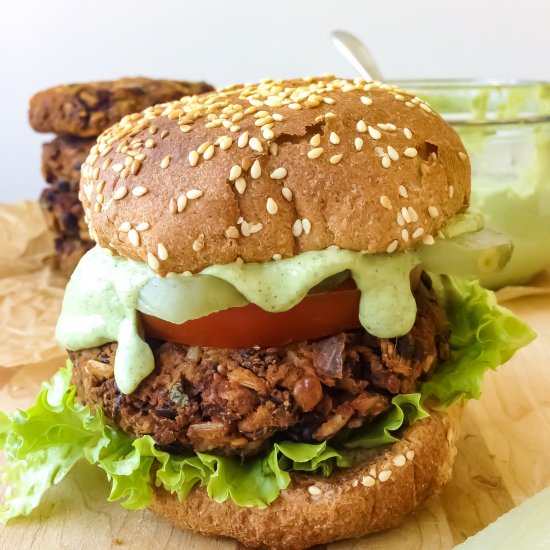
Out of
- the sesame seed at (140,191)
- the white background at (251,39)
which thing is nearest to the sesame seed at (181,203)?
the sesame seed at (140,191)

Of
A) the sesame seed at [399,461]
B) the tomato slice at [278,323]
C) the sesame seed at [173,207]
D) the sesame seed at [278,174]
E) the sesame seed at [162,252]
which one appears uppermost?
the sesame seed at [278,174]

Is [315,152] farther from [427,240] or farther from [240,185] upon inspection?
[427,240]

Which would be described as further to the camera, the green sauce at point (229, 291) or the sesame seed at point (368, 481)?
the sesame seed at point (368, 481)

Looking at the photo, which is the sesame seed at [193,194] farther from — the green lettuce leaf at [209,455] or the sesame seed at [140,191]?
the green lettuce leaf at [209,455]

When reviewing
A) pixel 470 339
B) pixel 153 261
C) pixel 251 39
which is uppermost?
pixel 153 261

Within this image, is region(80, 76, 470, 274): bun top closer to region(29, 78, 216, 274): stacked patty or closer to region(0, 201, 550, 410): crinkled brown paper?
region(0, 201, 550, 410): crinkled brown paper

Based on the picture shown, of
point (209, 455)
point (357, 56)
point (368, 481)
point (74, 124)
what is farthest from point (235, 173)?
point (74, 124)

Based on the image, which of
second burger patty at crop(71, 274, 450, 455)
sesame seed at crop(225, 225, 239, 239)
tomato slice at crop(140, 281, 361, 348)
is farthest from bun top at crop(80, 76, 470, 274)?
second burger patty at crop(71, 274, 450, 455)

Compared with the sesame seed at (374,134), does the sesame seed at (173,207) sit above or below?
below
